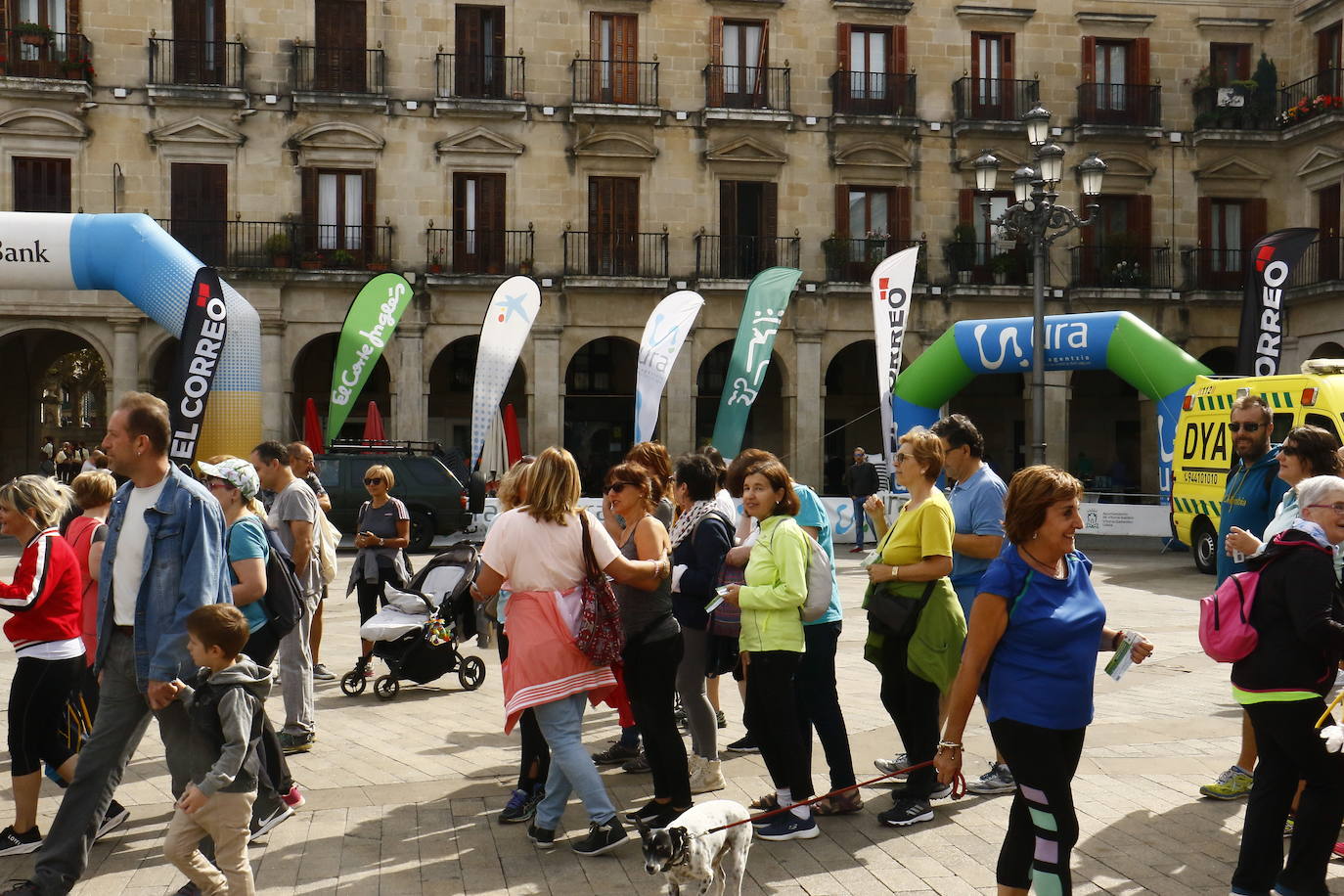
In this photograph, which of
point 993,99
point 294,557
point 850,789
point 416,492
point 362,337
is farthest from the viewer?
point 993,99

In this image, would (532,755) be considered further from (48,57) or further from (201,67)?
(48,57)

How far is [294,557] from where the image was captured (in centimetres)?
738

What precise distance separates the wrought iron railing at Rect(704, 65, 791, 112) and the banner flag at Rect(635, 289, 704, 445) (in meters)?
8.89

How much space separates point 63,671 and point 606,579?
2.40 m

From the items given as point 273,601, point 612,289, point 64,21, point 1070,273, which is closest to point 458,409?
point 612,289

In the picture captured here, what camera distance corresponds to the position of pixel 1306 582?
425cm

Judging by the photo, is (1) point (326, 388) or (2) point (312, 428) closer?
(2) point (312, 428)

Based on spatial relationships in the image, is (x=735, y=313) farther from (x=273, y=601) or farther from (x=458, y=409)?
(x=273, y=601)

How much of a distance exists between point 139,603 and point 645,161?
75.5 ft

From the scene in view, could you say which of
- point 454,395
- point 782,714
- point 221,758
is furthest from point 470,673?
point 454,395

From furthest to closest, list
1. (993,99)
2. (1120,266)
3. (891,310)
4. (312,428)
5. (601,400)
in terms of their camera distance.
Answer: (601,400) → (993,99) → (1120,266) → (312,428) → (891,310)

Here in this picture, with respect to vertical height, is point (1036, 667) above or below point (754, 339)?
below

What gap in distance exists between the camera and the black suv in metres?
20.4

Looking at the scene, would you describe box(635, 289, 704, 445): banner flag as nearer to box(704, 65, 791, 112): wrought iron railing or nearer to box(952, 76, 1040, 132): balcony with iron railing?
box(704, 65, 791, 112): wrought iron railing
